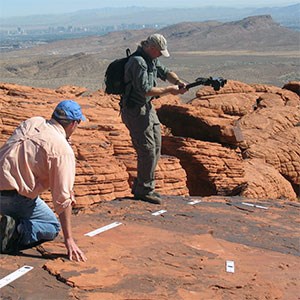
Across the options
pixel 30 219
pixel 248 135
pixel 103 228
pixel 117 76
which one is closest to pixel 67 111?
pixel 30 219

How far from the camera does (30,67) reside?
75562 mm

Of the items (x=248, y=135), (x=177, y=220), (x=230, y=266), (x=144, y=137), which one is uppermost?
(x=144, y=137)

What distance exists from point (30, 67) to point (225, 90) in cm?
5836

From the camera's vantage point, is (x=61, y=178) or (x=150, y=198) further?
(x=150, y=198)

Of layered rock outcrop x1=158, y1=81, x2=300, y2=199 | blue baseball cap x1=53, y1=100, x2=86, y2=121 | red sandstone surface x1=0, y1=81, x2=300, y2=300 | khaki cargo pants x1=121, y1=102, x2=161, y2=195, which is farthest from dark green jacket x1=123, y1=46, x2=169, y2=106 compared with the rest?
layered rock outcrop x1=158, y1=81, x2=300, y2=199

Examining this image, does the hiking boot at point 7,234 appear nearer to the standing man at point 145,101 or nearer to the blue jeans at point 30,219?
the blue jeans at point 30,219

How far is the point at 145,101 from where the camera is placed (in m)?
7.14

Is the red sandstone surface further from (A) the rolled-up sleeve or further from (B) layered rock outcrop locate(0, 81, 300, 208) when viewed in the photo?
(A) the rolled-up sleeve

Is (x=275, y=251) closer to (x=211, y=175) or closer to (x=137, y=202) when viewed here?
(x=137, y=202)

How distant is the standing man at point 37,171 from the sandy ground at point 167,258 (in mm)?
220

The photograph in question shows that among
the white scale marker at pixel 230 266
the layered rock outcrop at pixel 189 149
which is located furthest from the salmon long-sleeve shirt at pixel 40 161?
the layered rock outcrop at pixel 189 149

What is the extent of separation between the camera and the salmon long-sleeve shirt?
15.3 ft

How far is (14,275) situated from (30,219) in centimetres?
69

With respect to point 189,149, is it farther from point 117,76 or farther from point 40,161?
point 40,161
